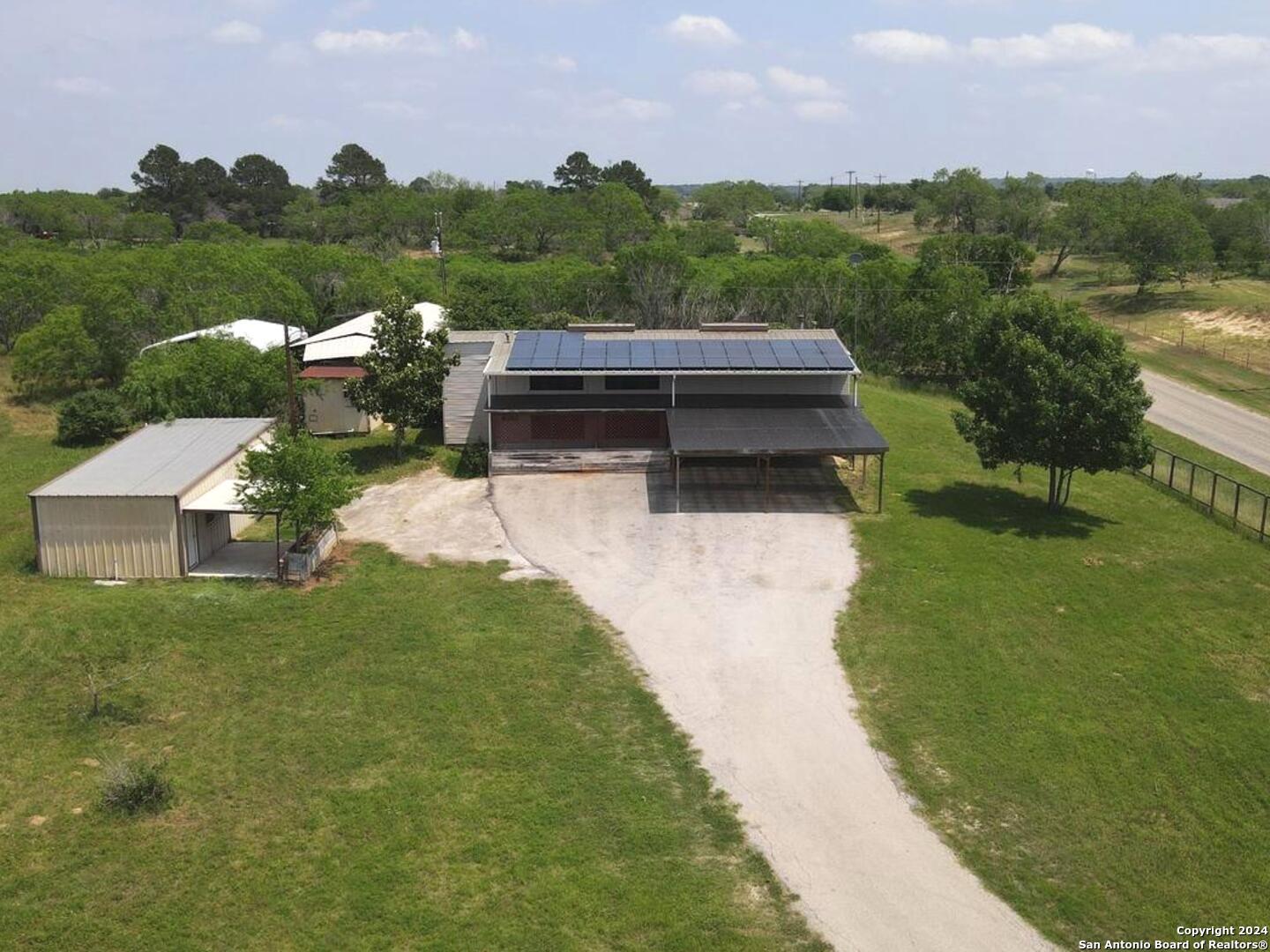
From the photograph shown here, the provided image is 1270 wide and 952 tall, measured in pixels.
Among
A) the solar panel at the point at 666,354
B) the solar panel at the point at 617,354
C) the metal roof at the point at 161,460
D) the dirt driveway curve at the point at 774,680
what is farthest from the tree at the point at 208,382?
the solar panel at the point at 666,354

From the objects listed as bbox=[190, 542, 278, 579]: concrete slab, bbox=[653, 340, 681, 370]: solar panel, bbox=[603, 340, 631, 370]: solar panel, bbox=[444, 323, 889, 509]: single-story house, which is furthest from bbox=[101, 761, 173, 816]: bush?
bbox=[653, 340, 681, 370]: solar panel

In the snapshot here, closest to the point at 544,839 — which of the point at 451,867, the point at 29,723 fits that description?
the point at 451,867

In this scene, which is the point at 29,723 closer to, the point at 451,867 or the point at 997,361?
the point at 451,867

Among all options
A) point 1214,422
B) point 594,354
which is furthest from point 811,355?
point 1214,422

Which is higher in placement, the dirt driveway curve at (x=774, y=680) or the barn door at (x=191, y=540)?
the barn door at (x=191, y=540)

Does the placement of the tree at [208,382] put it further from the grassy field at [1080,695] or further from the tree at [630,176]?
the tree at [630,176]

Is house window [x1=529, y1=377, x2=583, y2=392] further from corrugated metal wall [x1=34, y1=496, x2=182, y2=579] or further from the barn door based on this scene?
corrugated metal wall [x1=34, y1=496, x2=182, y2=579]
